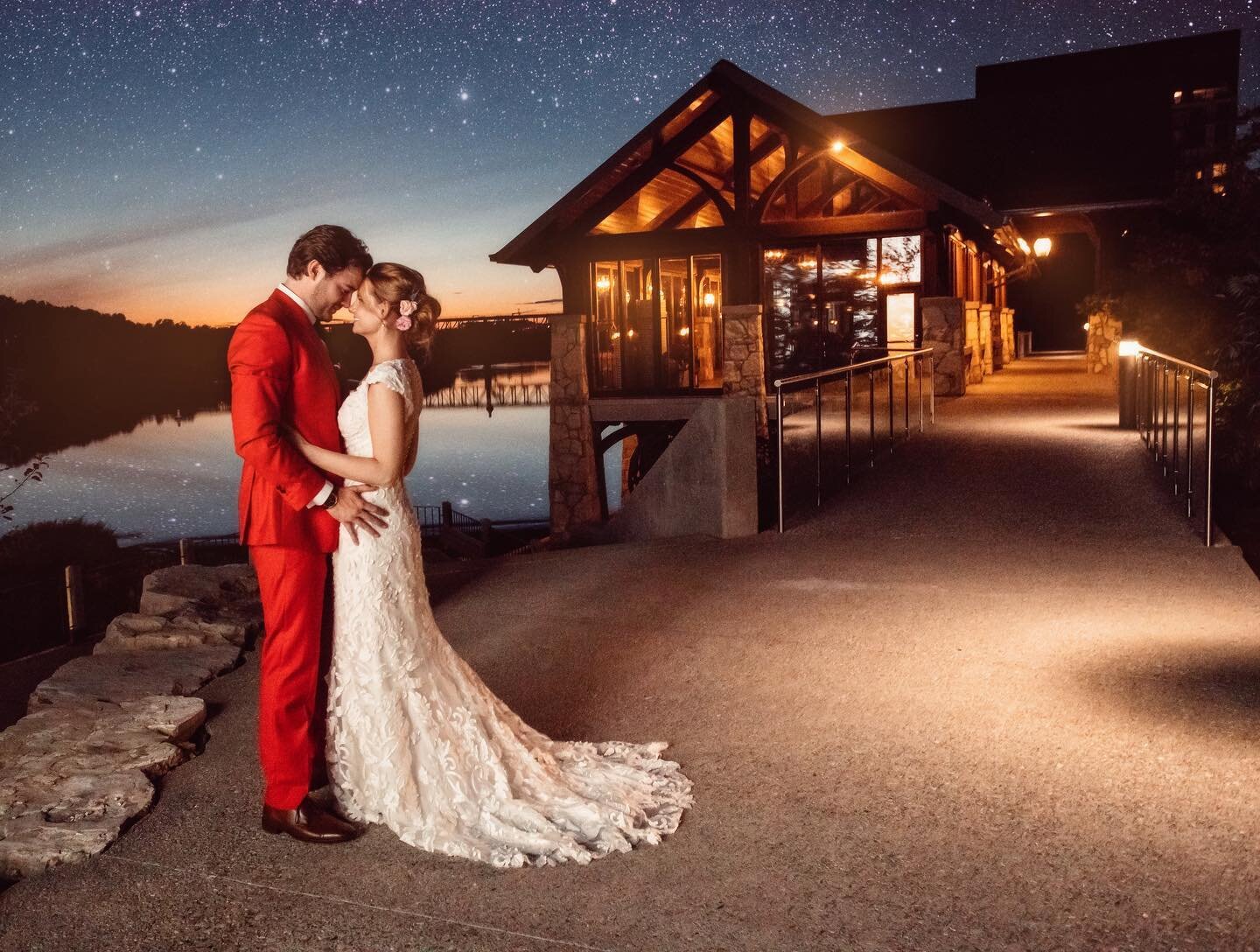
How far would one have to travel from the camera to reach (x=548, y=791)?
369 cm

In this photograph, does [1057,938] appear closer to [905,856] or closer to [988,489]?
[905,856]

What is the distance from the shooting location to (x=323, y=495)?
3.42 m

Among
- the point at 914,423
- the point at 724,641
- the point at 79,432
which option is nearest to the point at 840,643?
the point at 724,641

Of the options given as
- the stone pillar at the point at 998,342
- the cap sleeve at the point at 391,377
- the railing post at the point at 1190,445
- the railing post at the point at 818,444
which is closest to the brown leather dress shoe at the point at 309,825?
the cap sleeve at the point at 391,377

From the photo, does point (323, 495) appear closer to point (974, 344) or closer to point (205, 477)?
point (974, 344)

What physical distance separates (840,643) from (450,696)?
258cm

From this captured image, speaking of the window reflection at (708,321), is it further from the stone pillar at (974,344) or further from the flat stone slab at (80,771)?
the flat stone slab at (80,771)

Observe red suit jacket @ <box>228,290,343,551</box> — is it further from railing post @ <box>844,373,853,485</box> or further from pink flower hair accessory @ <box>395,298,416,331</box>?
railing post @ <box>844,373,853,485</box>

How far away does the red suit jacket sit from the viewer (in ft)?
10.8

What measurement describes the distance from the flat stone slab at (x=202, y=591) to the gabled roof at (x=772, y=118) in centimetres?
1249

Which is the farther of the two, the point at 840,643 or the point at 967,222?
the point at 967,222

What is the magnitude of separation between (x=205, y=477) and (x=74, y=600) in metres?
83.2

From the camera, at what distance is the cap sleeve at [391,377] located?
11.4 feet

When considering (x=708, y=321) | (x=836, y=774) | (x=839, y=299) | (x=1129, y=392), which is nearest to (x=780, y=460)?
(x=836, y=774)
